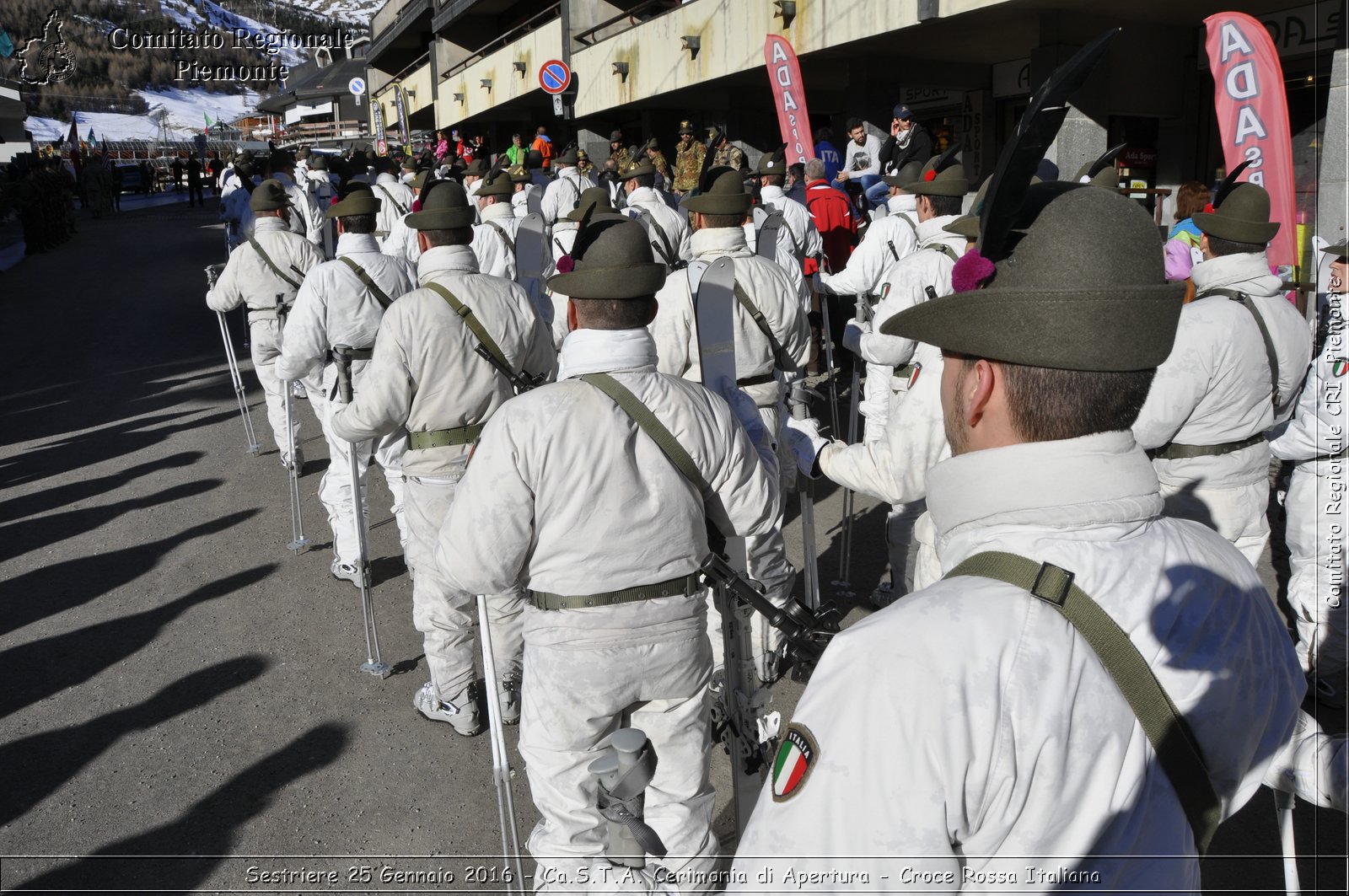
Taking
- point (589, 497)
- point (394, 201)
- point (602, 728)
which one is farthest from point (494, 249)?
point (602, 728)

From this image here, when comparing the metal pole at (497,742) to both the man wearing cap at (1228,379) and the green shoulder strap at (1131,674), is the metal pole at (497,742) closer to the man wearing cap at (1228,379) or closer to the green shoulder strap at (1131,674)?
the green shoulder strap at (1131,674)

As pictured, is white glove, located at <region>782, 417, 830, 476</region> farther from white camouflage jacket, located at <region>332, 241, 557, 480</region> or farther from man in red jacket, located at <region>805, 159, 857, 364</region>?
man in red jacket, located at <region>805, 159, 857, 364</region>

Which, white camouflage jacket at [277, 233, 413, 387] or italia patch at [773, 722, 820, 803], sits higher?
white camouflage jacket at [277, 233, 413, 387]

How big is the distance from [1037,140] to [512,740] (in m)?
4.11

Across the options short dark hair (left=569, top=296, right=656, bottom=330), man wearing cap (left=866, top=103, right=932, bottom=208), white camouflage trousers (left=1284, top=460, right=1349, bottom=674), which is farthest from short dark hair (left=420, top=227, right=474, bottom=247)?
man wearing cap (left=866, top=103, right=932, bottom=208)

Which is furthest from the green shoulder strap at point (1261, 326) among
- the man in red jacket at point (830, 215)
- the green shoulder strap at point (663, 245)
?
the man in red jacket at point (830, 215)

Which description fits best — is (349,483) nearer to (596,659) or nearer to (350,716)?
(350,716)

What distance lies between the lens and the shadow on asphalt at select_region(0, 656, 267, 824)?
175 inches

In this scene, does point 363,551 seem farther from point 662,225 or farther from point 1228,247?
point 662,225

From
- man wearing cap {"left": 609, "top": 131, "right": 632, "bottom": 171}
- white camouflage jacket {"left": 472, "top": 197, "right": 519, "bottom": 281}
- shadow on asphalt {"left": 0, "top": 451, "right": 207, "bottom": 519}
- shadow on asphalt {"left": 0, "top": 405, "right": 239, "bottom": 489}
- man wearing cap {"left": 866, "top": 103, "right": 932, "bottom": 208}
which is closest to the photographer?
shadow on asphalt {"left": 0, "top": 451, "right": 207, "bottom": 519}

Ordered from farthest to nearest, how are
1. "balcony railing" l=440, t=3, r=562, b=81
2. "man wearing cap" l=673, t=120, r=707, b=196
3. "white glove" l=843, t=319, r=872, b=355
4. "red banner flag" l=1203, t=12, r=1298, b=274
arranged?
"balcony railing" l=440, t=3, r=562, b=81, "man wearing cap" l=673, t=120, r=707, b=196, "red banner flag" l=1203, t=12, r=1298, b=274, "white glove" l=843, t=319, r=872, b=355

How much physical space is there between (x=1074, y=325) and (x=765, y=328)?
4.23 m

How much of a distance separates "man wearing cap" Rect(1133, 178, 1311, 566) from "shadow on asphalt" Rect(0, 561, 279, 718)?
571 cm

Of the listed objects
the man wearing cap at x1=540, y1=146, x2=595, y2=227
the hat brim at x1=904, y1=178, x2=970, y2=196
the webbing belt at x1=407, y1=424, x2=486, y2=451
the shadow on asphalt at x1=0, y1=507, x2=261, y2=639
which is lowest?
the shadow on asphalt at x1=0, y1=507, x2=261, y2=639
